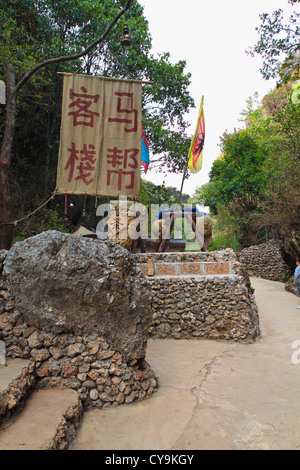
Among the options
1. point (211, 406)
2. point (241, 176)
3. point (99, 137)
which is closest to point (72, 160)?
point (99, 137)

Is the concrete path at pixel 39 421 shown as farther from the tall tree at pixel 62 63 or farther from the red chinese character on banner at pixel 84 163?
the tall tree at pixel 62 63

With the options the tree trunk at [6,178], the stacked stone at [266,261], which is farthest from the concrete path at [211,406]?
the stacked stone at [266,261]

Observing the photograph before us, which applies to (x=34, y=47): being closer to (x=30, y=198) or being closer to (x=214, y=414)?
(x=30, y=198)

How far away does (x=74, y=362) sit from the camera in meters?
3.72

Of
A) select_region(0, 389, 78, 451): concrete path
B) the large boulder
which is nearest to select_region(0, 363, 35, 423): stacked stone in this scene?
select_region(0, 389, 78, 451): concrete path

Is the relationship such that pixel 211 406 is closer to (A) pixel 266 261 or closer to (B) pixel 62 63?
(B) pixel 62 63

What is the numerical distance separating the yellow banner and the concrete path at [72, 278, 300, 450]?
3145 millimetres

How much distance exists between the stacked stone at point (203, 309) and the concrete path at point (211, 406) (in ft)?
1.37

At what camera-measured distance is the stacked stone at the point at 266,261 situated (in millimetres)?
19203

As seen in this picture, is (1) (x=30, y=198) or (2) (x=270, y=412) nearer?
(2) (x=270, y=412)

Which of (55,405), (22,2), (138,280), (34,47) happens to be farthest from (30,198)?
(55,405)

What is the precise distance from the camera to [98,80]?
6164 millimetres

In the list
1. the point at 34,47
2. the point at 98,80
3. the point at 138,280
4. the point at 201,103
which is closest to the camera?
the point at 138,280
